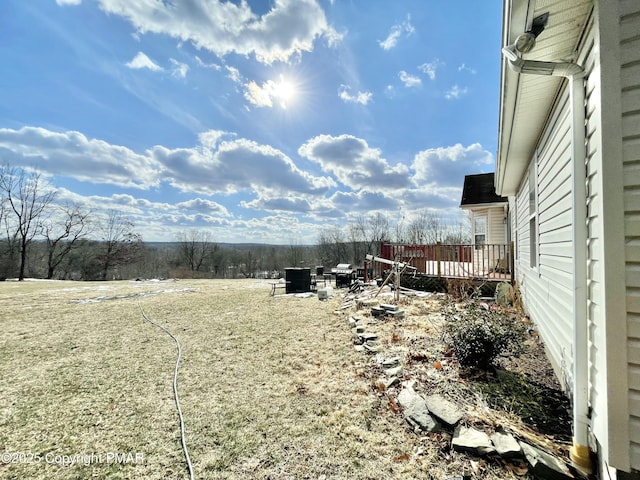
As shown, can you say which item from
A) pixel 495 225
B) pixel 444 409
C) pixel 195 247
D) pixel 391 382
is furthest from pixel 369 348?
pixel 195 247

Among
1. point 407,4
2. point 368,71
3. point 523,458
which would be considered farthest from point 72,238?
point 523,458

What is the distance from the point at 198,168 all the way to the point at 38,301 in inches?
712

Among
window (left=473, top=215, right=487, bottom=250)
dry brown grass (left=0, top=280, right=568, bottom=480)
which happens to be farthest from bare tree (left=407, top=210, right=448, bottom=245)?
dry brown grass (left=0, top=280, right=568, bottom=480)

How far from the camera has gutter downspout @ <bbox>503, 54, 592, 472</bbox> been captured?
1803 mm

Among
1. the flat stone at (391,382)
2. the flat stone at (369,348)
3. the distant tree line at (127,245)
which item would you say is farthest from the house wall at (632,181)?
the distant tree line at (127,245)

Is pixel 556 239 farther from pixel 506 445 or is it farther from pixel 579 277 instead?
pixel 506 445

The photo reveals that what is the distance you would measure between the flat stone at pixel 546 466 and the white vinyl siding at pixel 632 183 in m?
0.47

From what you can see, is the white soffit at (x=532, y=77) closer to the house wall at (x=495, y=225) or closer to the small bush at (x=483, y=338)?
the small bush at (x=483, y=338)

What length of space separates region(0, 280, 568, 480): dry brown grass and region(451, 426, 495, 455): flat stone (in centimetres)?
6

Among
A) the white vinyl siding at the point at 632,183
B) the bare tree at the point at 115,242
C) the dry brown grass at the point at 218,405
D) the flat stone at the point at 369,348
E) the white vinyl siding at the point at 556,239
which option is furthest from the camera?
the bare tree at the point at 115,242

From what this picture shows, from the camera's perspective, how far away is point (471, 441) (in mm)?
2020

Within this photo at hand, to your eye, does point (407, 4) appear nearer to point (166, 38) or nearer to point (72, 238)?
point (166, 38)

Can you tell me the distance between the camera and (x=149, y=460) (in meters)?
2.11

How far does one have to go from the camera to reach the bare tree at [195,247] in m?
38.5
